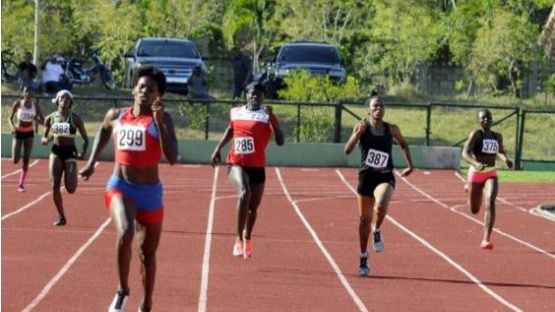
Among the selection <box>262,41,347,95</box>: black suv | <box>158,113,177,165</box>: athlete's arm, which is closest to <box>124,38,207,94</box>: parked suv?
<box>262,41,347,95</box>: black suv

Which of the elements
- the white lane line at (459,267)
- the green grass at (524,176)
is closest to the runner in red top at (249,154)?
the white lane line at (459,267)

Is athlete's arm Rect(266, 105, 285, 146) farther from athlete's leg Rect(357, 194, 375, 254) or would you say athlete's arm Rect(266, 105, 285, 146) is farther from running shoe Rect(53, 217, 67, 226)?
running shoe Rect(53, 217, 67, 226)

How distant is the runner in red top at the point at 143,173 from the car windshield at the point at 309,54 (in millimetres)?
31092

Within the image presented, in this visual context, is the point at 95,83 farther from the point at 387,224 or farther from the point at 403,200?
the point at 387,224

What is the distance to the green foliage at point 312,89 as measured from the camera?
1571 inches

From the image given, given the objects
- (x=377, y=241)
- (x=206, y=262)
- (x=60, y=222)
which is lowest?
(x=60, y=222)

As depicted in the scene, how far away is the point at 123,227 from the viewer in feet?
35.2

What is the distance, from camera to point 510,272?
53.9 ft

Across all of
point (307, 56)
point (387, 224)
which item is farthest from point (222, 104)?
point (387, 224)

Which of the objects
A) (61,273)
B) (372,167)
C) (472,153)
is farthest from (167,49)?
(61,273)

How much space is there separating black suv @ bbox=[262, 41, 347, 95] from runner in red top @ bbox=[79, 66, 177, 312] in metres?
30.6

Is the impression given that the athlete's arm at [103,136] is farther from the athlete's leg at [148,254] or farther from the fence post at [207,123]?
the fence post at [207,123]

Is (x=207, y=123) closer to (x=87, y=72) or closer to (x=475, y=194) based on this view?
(x=87, y=72)

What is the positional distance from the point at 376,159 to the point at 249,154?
5.39ft
